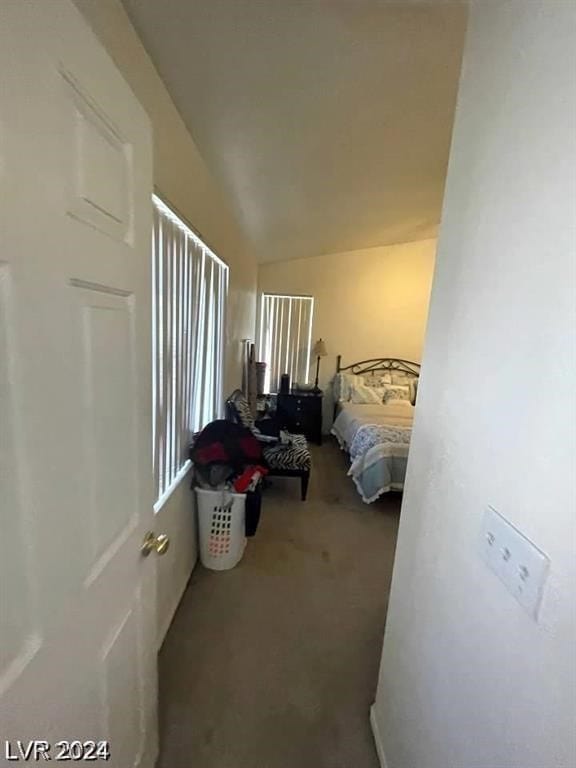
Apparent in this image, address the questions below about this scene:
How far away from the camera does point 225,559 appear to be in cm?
235

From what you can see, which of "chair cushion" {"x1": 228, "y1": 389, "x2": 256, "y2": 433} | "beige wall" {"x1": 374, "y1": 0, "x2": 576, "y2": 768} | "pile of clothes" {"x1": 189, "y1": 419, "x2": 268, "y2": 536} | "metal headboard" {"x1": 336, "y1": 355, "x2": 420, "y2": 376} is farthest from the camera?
"metal headboard" {"x1": 336, "y1": 355, "x2": 420, "y2": 376}

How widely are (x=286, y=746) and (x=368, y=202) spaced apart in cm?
326

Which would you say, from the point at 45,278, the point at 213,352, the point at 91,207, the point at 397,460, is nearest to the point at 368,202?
the point at 213,352

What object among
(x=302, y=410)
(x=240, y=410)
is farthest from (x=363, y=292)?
(x=240, y=410)

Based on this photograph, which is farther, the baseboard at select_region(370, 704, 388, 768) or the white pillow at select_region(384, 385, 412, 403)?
the white pillow at select_region(384, 385, 412, 403)

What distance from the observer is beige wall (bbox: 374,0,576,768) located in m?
0.62

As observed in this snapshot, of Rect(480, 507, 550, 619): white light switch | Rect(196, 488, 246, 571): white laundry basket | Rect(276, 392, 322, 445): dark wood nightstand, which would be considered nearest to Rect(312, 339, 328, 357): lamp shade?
Rect(276, 392, 322, 445): dark wood nightstand

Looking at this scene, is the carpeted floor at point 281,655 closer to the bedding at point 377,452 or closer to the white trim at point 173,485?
the bedding at point 377,452

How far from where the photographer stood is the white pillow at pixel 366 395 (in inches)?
193

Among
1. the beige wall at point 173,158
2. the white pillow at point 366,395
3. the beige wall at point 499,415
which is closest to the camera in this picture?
the beige wall at point 499,415

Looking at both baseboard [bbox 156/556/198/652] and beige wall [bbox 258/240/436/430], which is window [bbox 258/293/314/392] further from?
baseboard [bbox 156/556/198/652]

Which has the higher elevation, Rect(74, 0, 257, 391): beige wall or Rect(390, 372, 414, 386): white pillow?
Rect(74, 0, 257, 391): beige wall

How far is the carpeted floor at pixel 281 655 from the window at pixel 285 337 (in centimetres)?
281

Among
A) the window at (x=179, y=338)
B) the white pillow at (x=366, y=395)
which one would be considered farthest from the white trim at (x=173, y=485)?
the white pillow at (x=366, y=395)
